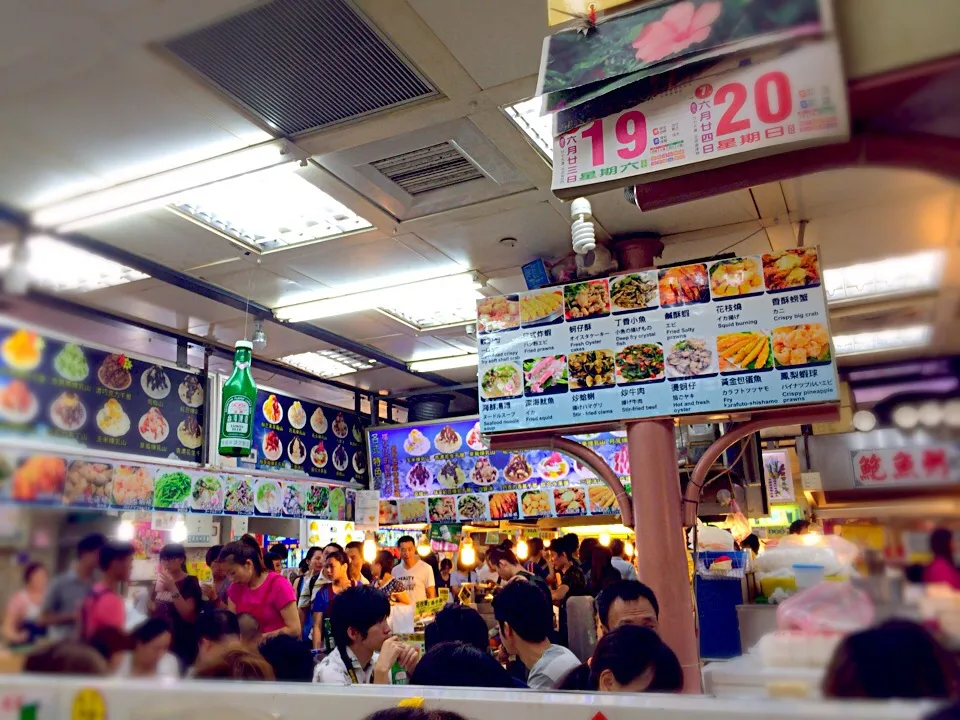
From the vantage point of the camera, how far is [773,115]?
Result: 3.01 ft

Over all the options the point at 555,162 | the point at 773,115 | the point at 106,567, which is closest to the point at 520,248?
the point at 555,162

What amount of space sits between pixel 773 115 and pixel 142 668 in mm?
1049

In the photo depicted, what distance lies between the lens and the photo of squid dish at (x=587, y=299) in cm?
351

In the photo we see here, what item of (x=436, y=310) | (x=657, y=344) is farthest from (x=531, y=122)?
(x=436, y=310)

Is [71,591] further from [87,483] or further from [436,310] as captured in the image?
[436,310]

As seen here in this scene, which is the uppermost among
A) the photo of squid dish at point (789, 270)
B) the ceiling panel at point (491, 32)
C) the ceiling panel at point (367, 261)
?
the ceiling panel at point (491, 32)

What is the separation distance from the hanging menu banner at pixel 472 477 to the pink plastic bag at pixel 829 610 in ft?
15.9

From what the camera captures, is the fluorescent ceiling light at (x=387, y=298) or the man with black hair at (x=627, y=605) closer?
the man with black hair at (x=627, y=605)

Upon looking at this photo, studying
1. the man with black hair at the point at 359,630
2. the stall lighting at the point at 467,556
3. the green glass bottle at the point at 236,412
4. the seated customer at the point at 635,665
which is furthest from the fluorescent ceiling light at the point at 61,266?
the stall lighting at the point at 467,556

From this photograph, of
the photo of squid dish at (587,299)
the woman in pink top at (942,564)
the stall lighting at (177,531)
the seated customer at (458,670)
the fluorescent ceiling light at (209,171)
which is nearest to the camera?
the woman in pink top at (942,564)

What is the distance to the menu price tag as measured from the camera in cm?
76

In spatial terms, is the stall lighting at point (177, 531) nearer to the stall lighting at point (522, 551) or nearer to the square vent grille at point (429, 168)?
the square vent grille at point (429, 168)

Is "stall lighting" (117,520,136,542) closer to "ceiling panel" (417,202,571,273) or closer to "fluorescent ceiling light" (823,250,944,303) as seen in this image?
"fluorescent ceiling light" (823,250,944,303)

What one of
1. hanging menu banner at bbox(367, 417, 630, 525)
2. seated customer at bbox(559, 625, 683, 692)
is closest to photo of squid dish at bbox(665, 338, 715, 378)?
seated customer at bbox(559, 625, 683, 692)
